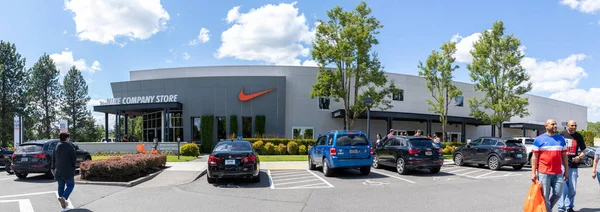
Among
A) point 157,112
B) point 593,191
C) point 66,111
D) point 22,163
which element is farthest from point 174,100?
point 66,111

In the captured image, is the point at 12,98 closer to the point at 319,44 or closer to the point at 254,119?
the point at 254,119

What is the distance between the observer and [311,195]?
9586 millimetres

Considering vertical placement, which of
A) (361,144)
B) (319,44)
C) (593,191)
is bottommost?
(593,191)

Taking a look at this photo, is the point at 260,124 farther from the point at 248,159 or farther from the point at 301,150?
the point at 248,159

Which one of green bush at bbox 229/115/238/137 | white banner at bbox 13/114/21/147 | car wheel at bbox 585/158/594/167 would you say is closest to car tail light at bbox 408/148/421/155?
car wheel at bbox 585/158/594/167

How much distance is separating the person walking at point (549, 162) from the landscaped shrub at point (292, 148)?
20.0 metres

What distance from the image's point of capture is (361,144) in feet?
43.8

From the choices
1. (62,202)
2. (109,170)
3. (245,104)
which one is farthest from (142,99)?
(62,202)

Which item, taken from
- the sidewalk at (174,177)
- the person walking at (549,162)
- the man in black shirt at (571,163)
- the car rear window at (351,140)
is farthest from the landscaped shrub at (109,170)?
the man in black shirt at (571,163)

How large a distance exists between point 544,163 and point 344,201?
13.4 feet

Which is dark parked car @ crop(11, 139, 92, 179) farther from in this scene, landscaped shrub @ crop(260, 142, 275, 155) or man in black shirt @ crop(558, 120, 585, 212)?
man in black shirt @ crop(558, 120, 585, 212)

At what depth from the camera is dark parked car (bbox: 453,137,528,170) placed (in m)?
16.0

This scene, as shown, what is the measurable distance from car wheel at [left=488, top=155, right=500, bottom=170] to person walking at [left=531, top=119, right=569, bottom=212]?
10.5 meters

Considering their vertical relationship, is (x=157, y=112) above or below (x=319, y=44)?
below
